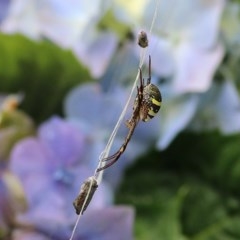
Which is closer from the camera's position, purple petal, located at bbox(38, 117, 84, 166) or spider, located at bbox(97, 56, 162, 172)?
spider, located at bbox(97, 56, 162, 172)

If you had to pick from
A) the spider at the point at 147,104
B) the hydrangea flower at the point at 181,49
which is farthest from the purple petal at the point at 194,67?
the spider at the point at 147,104

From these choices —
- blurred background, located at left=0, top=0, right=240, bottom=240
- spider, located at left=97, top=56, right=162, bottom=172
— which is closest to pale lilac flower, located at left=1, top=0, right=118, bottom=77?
blurred background, located at left=0, top=0, right=240, bottom=240

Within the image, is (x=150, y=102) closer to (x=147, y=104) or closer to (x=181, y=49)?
(x=147, y=104)

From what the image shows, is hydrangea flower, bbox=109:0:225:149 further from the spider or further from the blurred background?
the spider

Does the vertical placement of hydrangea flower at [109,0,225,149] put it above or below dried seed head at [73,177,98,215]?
above

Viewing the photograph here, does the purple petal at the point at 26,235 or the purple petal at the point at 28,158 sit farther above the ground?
the purple petal at the point at 28,158

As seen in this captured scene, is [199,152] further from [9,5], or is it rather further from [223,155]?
[9,5]

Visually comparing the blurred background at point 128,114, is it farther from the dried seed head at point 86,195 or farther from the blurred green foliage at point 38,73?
the dried seed head at point 86,195
